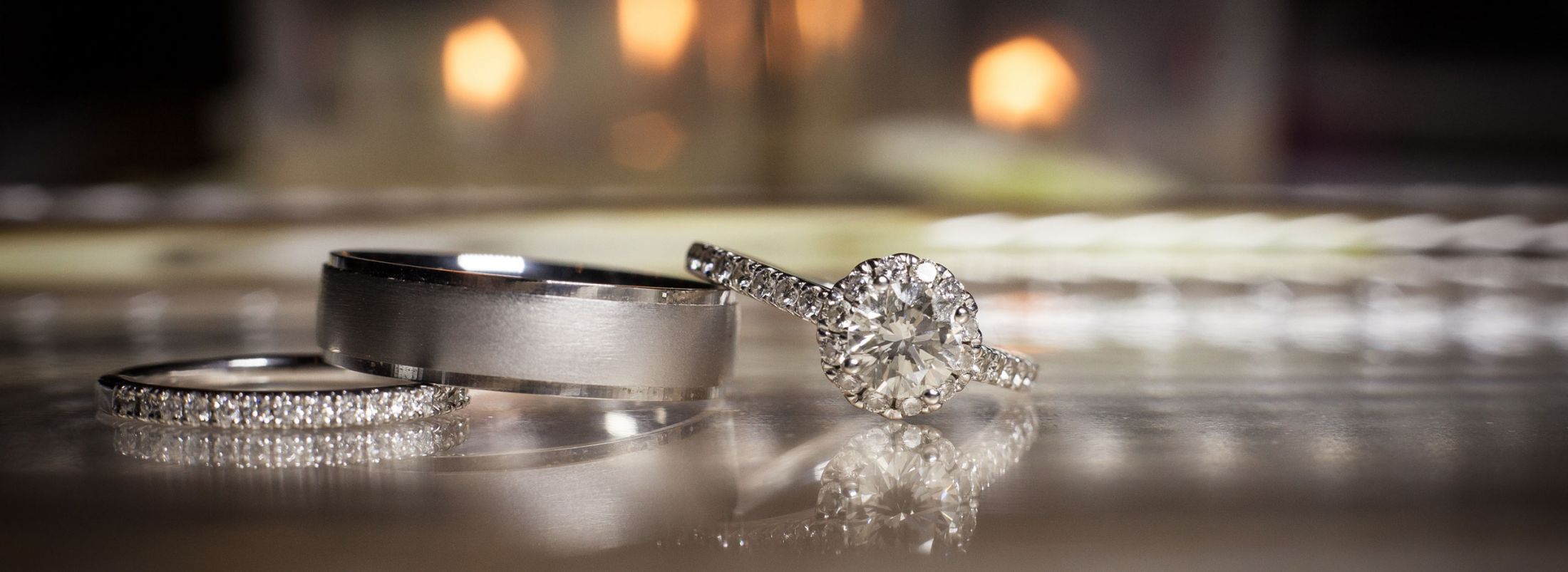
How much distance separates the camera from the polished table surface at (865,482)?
0.46m

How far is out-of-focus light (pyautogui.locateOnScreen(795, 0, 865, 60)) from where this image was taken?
94.7 inches

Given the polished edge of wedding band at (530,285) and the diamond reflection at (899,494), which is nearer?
the diamond reflection at (899,494)

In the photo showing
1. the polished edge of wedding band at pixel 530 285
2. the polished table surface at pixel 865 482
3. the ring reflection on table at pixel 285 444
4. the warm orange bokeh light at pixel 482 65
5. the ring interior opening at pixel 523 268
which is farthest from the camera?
the warm orange bokeh light at pixel 482 65

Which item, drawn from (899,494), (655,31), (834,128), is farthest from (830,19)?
(899,494)

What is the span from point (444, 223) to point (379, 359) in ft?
4.56

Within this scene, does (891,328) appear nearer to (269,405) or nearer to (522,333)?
(522,333)

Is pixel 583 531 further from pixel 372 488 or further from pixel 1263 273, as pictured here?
pixel 1263 273

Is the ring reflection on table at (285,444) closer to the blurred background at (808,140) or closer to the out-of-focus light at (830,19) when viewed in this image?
the blurred background at (808,140)

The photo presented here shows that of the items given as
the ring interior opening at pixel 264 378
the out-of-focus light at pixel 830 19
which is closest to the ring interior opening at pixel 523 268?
the ring interior opening at pixel 264 378

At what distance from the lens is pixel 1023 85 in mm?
2428

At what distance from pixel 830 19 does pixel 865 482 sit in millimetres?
1949

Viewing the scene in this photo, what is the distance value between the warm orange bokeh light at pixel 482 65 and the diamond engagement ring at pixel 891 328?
5.61 feet

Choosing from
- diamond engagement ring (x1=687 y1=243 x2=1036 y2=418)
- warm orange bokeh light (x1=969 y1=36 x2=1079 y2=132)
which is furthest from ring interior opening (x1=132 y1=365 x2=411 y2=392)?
warm orange bokeh light (x1=969 y1=36 x2=1079 y2=132)

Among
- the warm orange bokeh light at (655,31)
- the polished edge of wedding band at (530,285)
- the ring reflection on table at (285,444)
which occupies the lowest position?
the ring reflection on table at (285,444)
